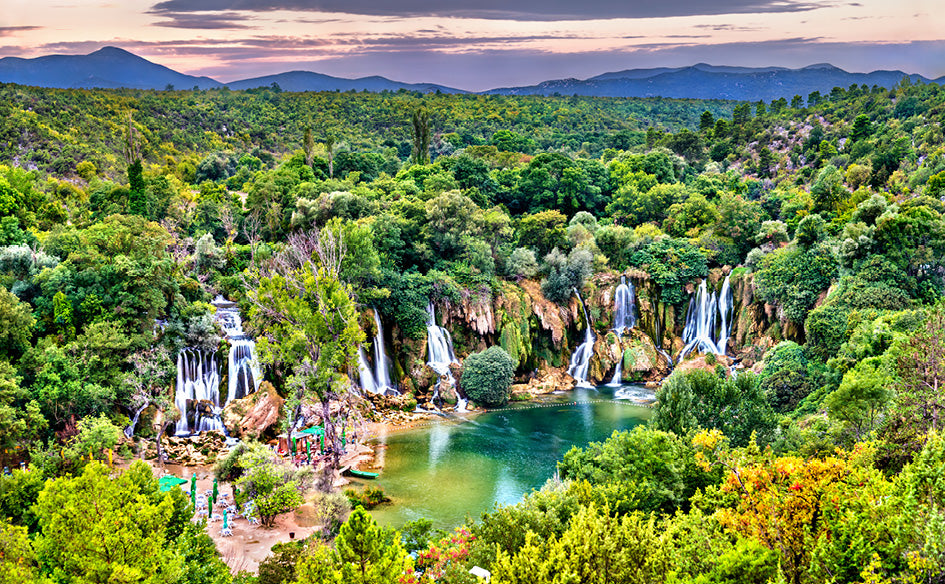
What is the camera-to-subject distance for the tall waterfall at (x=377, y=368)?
38.8 meters

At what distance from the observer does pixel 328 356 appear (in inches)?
1107

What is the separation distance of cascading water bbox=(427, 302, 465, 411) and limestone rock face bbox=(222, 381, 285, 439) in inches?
388

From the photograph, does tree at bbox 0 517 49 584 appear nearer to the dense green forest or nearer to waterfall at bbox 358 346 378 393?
the dense green forest

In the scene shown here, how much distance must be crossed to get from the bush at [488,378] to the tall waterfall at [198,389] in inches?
532

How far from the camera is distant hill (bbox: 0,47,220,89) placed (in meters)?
143

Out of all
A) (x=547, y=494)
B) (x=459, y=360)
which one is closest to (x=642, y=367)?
(x=459, y=360)

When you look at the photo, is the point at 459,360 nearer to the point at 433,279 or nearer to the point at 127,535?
the point at 433,279

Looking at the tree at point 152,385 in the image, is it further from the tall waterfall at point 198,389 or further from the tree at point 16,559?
the tree at point 16,559

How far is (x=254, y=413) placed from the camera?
33.1 metres

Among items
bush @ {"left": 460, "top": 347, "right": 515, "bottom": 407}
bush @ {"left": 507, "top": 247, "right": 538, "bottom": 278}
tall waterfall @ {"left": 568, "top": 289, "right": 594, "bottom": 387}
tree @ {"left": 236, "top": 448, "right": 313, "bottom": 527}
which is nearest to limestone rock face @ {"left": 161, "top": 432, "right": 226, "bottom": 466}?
tree @ {"left": 236, "top": 448, "right": 313, "bottom": 527}

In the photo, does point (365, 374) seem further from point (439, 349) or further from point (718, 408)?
point (718, 408)

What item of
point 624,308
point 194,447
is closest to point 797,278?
point 624,308

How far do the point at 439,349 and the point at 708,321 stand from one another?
1826 cm

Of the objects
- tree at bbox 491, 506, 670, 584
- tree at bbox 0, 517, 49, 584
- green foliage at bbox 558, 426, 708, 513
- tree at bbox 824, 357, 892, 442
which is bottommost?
green foliage at bbox 558, 426, 708, 513
